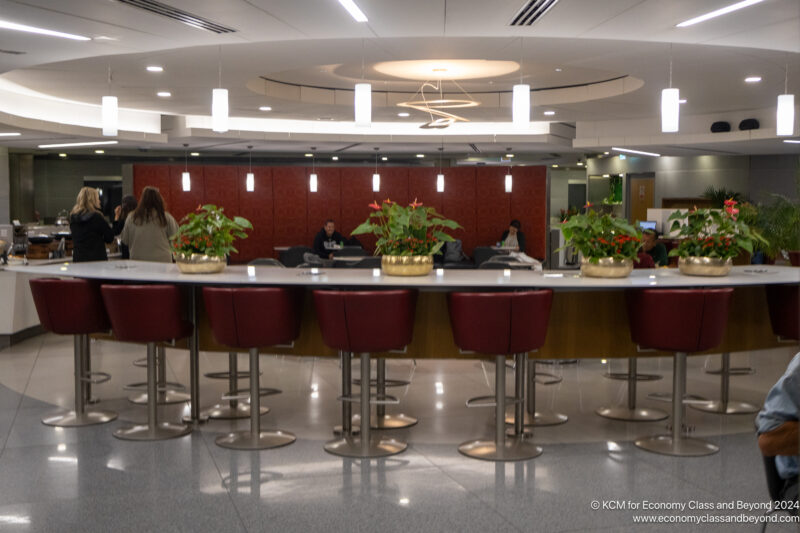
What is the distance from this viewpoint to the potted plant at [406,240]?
5.34 meters

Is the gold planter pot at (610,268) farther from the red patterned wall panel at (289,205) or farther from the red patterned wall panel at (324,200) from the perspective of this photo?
the red patterned wall panel at (289,205)

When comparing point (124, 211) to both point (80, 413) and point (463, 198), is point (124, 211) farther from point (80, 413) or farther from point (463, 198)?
point (463, 198)

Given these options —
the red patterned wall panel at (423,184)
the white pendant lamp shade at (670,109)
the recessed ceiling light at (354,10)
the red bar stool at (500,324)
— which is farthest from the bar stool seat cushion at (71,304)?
the red patterned wall panel at (423,184)

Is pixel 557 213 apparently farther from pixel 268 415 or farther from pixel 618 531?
pixel 618 531

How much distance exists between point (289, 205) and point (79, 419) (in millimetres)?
11988

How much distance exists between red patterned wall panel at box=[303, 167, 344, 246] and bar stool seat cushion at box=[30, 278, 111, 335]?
38.9 feet

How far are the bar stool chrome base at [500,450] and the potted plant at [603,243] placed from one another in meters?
1.23

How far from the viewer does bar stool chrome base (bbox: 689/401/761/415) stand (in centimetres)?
607

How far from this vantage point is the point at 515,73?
959cm

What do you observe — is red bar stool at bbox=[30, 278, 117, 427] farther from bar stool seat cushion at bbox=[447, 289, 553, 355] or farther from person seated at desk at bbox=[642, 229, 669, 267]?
person seated at desk at bbox=[642, 229, 669, 267]

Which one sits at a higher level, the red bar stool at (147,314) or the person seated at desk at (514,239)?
the person seated at desk at (514,239)

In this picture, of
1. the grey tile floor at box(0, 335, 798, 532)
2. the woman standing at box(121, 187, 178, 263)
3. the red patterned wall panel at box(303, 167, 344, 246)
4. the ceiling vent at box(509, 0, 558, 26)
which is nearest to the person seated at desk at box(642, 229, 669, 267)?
the grey tile floor at box(0, 335, 798, 532)

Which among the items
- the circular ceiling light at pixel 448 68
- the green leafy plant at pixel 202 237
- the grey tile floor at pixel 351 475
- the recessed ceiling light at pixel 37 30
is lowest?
the grey tile floor at pixel 351 475

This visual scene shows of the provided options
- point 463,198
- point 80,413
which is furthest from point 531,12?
point 463,198
